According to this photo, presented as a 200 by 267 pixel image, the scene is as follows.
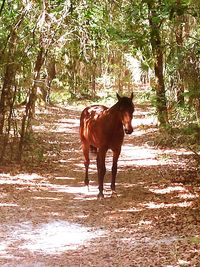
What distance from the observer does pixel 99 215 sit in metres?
8.12

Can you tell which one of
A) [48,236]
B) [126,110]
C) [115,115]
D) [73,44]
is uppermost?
[73,44]

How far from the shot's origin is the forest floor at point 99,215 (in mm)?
6090

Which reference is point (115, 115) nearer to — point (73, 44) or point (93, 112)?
point (93, 112)

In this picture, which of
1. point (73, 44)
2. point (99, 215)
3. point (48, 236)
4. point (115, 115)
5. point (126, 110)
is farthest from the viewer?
point (73, 44)

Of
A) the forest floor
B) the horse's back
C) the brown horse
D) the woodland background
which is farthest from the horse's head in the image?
the forest floor

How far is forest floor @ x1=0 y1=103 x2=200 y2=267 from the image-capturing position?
20.0 ft

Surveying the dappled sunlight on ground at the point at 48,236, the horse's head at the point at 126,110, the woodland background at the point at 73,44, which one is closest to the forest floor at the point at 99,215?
the dappled sunlight on ground at the point at 48,236

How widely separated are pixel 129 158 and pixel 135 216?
6.63 m

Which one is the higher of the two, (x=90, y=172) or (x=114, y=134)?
(x=114, y=134)

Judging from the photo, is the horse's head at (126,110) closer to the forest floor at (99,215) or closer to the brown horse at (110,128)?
the brown horse at (110,128)

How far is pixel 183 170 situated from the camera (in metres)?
11.9

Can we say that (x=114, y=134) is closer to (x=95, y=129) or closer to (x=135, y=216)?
(x=95, y=129)

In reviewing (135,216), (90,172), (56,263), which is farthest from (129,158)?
(56,263)

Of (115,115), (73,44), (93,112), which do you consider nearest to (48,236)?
(115,115)
